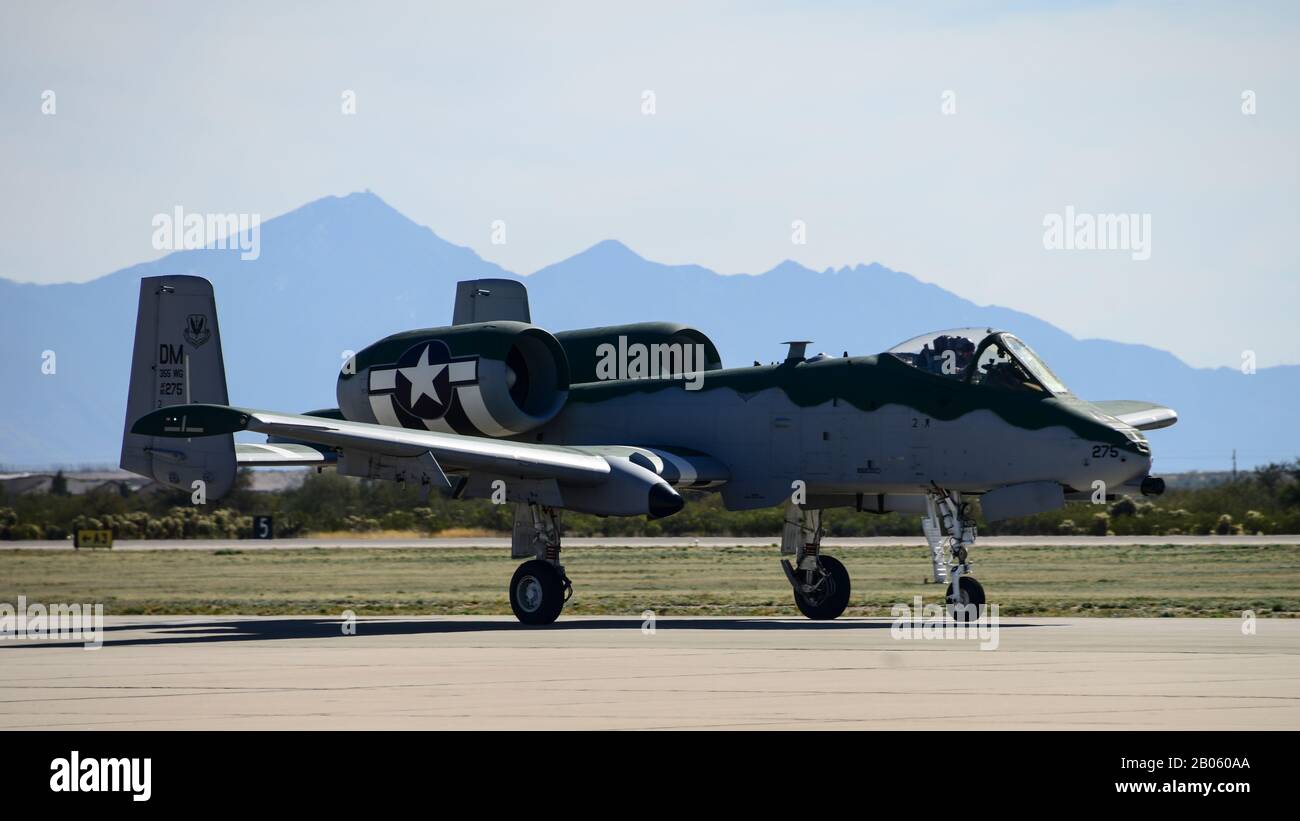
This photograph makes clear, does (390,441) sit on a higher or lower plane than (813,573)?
higher

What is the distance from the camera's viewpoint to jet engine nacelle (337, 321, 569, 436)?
2620cm

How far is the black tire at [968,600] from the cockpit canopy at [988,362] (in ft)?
8.49

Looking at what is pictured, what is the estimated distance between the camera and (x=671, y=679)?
15.5m

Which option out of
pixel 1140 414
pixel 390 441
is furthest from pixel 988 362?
pixel 390 441

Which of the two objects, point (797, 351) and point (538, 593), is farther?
point (797, 351)

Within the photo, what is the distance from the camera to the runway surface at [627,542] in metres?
55.9

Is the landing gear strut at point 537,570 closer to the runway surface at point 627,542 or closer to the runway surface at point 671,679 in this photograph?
the runway surface at point 671,679

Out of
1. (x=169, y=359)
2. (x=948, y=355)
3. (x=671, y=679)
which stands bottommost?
(x=671, y=679)

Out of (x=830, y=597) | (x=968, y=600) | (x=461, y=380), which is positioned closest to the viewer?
(x=968, y=600)

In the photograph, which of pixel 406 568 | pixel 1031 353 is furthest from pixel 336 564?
pixel 1031 353

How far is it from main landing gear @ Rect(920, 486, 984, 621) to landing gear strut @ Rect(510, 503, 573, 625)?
4.97 meters

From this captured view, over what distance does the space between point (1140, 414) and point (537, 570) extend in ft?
33.5

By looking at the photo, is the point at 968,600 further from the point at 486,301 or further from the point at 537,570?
the point at 486,301

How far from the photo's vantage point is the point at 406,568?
1849 inches
